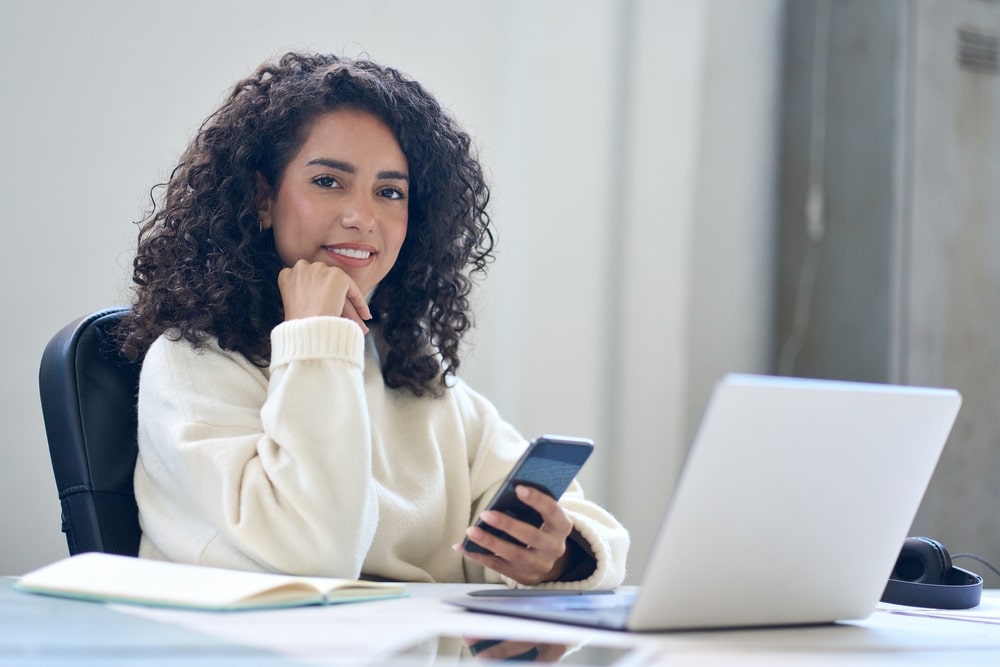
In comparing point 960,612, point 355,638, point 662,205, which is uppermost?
point 662,205

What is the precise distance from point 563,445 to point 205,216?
655 millimetres

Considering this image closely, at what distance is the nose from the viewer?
149 centimetres

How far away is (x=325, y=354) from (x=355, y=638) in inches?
21.7

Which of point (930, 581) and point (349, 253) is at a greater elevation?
point (349, 253)

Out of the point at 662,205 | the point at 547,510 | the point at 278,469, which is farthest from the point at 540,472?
the point at 662,205

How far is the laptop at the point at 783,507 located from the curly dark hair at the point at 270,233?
64cm

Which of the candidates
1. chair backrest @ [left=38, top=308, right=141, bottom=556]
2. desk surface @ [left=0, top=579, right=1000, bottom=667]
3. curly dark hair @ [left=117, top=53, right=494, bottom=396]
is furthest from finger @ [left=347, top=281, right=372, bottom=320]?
desk surface @ [left=0, top=579, right=1000, bottom=667]

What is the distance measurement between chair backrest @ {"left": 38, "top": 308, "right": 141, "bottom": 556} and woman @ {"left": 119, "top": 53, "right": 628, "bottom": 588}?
3 cm

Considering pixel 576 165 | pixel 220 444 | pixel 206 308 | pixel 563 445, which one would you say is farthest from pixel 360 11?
pixel 563 445

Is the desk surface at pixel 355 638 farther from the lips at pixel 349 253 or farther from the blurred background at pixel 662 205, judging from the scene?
the blurred background at pixel 662 205

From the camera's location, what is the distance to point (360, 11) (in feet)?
7.06

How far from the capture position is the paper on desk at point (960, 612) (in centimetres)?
112

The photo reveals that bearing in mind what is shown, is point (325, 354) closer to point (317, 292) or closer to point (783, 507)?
point (317, 292)

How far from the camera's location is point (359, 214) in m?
1.49
